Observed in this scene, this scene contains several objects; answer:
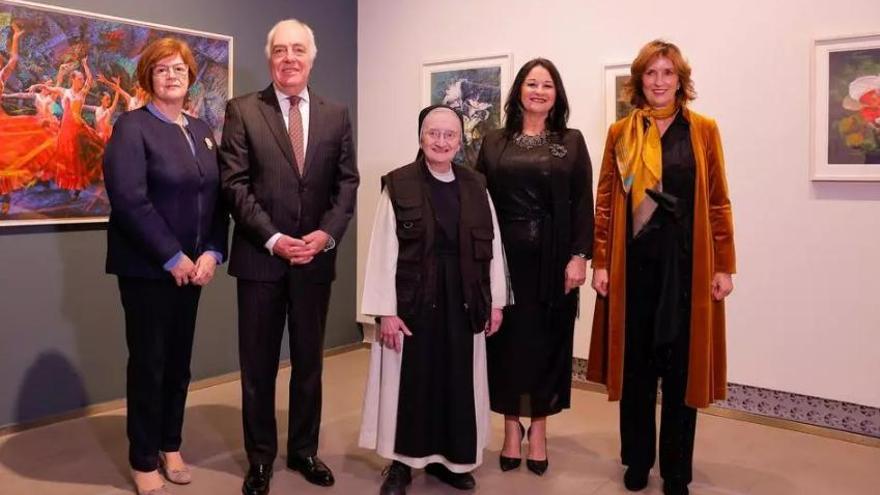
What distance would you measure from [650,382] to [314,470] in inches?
50.5

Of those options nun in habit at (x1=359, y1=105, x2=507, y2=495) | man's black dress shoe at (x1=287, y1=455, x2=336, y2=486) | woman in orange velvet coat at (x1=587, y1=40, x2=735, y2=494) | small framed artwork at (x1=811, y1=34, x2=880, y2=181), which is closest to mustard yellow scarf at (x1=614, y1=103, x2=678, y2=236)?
woman in orange velvet coat at (x1=587, y1=40, x2=735, y2=494)

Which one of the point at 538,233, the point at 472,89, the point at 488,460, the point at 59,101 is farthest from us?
the point at 472,89

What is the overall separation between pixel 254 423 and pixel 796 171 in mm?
2624

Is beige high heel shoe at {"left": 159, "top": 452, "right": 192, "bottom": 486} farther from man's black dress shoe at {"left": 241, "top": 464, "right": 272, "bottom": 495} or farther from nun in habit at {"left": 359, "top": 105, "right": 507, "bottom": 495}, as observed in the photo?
nun in habit at {"left": 359, "top": 105, "right": 507, "bottom": 495}

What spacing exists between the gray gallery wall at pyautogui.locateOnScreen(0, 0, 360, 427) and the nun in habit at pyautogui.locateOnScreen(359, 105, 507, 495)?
68.5 inches

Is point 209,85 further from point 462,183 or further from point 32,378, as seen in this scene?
point 462,183

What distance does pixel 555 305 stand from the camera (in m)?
2.97

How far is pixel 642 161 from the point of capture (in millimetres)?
2705

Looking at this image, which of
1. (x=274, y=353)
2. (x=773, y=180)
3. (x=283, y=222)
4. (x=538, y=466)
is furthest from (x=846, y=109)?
(x=274, y=353)

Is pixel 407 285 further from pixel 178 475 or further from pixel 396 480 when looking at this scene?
pixel 178 475

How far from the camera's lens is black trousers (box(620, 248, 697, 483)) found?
107 inches

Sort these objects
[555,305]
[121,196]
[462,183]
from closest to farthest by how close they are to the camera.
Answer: [121,196] < [462,183] < [555,305]

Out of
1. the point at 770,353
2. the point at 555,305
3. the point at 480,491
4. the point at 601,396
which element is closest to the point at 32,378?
the point at 480,491

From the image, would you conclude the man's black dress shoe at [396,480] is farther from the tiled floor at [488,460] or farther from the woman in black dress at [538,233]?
the woman in black dress at [538,233]
